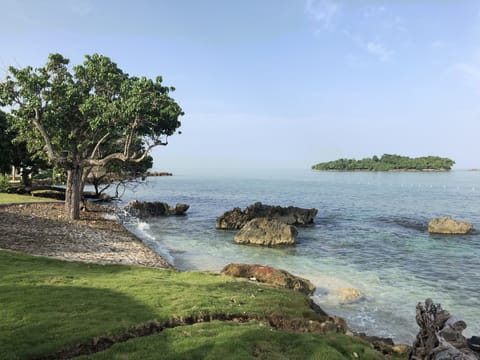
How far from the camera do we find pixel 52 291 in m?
11.7

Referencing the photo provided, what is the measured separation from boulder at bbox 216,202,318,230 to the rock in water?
34.0m

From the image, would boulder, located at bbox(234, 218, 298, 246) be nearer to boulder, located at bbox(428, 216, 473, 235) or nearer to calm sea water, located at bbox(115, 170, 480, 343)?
calm sea water, located at bbox(115, 170, 480, 343)

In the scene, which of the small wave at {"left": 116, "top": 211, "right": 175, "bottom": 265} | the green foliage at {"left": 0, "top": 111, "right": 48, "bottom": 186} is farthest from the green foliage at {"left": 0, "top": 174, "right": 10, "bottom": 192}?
the small wave at {"left": 116, "top": 211, "right": 175, "bottom": 265}

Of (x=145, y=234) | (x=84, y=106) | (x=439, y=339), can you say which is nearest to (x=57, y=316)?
(x=439, y=339)

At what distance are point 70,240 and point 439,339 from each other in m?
21.0

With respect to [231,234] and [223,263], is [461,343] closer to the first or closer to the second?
[223,263]

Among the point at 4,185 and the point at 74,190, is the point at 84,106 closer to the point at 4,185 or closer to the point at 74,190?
the point at 74,190

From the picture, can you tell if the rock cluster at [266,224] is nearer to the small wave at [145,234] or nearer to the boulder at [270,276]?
the small wave at [145,234]

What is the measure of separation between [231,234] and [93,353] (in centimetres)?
3169

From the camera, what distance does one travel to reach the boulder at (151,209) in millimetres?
53344

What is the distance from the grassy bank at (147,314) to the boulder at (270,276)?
10.4 feet

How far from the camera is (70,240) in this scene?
23.4 m

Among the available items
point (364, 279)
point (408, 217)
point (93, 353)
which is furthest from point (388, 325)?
point (408, 217)

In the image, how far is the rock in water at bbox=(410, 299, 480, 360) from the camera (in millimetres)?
8672
